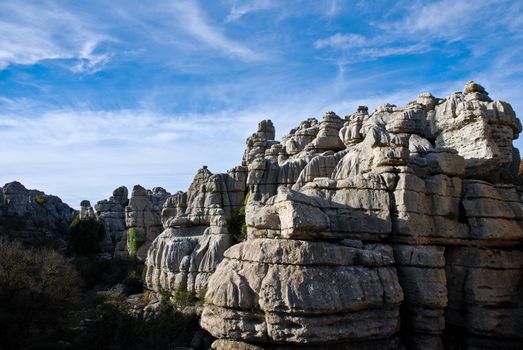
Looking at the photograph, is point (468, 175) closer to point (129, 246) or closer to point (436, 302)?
point (436, 302)

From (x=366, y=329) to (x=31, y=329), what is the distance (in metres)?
13.0

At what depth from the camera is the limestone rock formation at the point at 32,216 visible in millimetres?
52719

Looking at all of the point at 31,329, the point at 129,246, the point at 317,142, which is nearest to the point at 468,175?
the point at 317,142

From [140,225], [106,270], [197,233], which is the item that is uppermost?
[140,225]

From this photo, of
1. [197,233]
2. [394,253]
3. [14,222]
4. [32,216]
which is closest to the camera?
[394,253]

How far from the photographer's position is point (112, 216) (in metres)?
53.2

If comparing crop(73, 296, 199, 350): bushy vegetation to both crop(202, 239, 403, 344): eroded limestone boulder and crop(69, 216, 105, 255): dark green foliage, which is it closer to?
crop(202, 239, 403, 344): eroded limestone boulder

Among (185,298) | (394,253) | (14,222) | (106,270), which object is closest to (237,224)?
(185,298)

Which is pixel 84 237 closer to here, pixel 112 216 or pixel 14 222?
pixel 112 216

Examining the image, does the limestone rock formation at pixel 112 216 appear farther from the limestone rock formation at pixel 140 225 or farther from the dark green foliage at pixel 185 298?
the dark green foliage at pixel 185 298

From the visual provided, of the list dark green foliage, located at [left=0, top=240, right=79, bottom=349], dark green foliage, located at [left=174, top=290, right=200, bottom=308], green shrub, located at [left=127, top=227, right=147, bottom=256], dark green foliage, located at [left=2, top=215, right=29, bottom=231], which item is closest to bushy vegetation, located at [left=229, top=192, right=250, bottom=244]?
dark green foliage, located at [left=174, top=290, right=200, bottom=308]

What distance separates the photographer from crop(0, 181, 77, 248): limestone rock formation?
52719 millimetres

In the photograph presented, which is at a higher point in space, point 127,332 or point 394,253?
point 394,253

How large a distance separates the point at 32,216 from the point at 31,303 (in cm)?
4845
